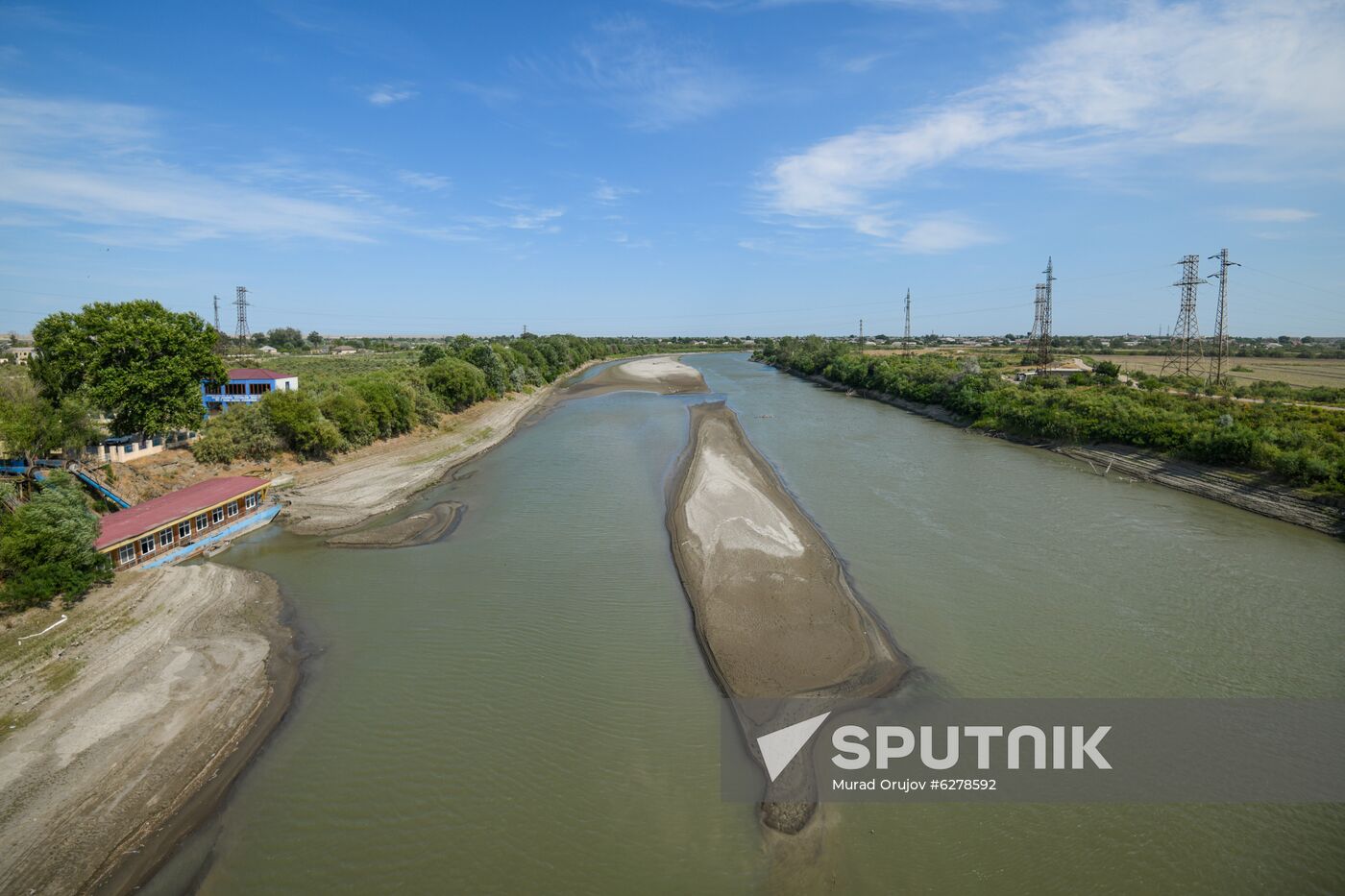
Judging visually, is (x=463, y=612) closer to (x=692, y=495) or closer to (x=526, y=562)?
(x=526, y=562)

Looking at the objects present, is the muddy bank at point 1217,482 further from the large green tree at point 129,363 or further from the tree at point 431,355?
the tree at point 431,355

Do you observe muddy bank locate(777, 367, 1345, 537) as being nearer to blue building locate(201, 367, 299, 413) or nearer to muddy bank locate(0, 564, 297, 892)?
muddy bank locate(0, 564, 297, 892)

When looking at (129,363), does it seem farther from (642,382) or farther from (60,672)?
(642,382)

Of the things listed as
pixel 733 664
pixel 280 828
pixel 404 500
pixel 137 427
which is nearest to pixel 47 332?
pixel 137 427

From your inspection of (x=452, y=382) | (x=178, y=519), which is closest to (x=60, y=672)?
(x=178, y=519)

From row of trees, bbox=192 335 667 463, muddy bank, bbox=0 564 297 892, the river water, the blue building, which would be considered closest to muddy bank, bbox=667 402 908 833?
the river water
